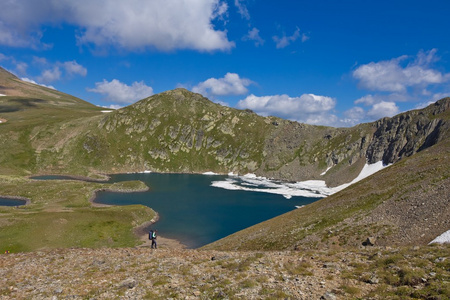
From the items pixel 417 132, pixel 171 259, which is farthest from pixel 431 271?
pixel 417 132

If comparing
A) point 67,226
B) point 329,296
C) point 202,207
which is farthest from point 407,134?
point 67,226

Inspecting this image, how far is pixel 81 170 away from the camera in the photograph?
19312 centimetres

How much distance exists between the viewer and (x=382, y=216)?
37.2 meters

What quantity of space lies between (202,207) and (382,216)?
260 ft

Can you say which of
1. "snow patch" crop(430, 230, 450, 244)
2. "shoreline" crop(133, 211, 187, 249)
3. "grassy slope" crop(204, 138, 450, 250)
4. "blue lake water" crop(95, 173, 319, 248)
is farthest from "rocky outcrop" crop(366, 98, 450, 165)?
"shoreline" crop(133, 211, 187, 249)

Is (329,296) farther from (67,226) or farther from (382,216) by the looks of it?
(67,226)

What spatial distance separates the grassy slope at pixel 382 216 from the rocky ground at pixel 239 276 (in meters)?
9.59

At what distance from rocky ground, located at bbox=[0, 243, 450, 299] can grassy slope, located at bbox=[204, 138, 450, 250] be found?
31.5 ft

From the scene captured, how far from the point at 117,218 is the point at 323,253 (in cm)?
6920

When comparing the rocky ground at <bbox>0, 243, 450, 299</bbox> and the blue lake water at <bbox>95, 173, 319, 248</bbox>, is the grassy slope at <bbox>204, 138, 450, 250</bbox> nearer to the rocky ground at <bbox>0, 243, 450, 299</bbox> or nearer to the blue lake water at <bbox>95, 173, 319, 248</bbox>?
the rocky ground at <bbox>0, 243, 450, 299</bbox>

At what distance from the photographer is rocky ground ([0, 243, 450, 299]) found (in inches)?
666

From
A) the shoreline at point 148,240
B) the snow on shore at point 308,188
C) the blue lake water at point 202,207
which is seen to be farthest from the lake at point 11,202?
the snow on shore at point 308,188

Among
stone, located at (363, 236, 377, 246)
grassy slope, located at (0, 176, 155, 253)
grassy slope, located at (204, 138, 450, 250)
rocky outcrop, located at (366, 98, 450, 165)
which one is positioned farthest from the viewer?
rocky outcrop, located at (366, 98, 450, 165)

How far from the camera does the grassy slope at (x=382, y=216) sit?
31.5 metres
